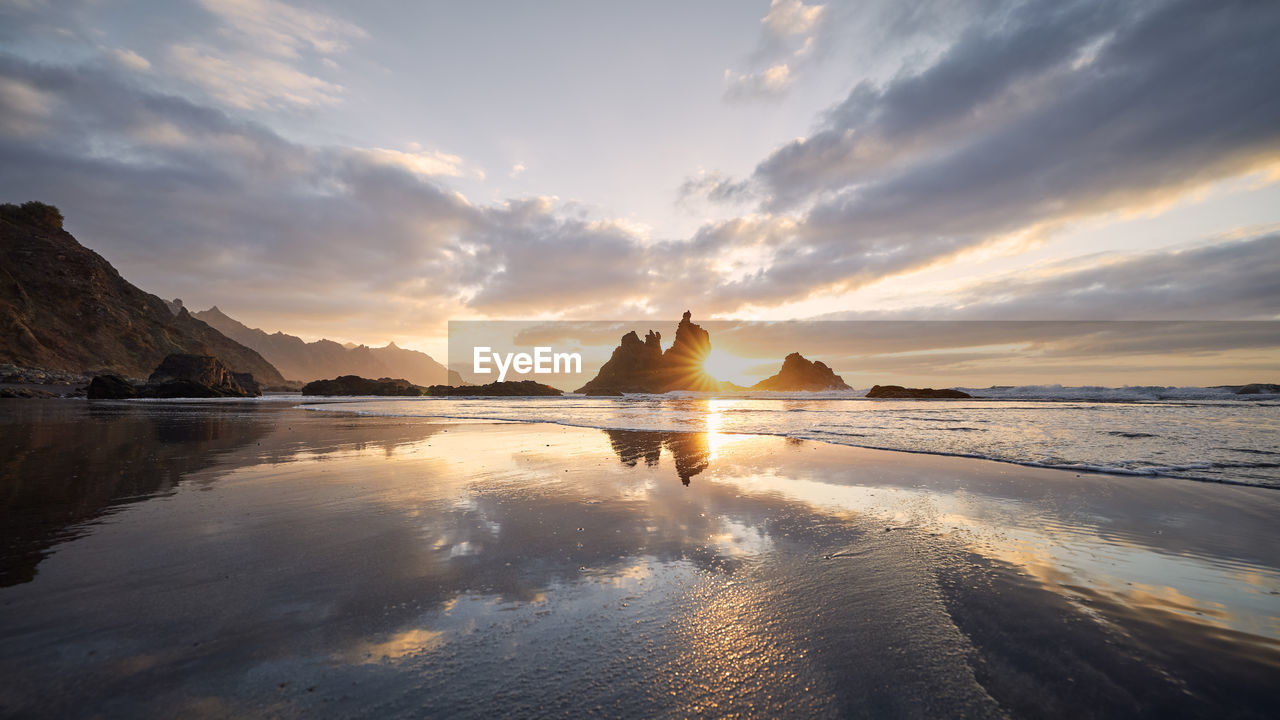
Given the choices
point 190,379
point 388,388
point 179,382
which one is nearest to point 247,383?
point 388,388

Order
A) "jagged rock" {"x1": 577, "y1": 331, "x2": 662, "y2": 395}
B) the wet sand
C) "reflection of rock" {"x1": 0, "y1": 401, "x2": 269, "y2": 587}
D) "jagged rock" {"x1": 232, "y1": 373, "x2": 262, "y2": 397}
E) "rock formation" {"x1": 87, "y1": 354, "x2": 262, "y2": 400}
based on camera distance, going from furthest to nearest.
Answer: "jagged rock" {"x1": 577, "y1": 331, "x2": 662, "y2": 395} < "jagged rock" {"x1": 232, "y1": 373, "x2": 262, "y2": 397} < "rock formation" {"x1": 87, "y1": 354, "x2": 262, "y2": 400} < "reflection of rock" {"x1": 0, "y1": 401, "x2": 269, "y2": 587} < the wet sand

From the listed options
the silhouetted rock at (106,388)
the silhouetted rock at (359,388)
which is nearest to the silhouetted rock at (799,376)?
the silhouetted rock at (359,388)

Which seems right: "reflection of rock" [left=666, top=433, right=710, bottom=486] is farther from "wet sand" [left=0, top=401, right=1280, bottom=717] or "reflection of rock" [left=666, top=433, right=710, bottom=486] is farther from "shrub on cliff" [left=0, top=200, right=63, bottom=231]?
"shrub on cliff" [left=0, top=200, right=63, bottom=231]

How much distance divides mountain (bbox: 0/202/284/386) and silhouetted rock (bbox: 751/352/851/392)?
157 m

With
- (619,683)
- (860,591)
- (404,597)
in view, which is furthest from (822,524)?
(404,597)

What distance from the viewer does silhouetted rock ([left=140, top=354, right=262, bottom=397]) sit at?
54488 mm

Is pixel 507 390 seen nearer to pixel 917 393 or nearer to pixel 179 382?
pixel 179 382

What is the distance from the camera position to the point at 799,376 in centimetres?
15762

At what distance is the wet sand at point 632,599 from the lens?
8.32ft

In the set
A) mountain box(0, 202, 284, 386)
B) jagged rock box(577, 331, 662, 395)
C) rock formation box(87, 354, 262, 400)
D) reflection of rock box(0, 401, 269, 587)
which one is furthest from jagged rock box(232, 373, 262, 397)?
jagged rock box(577, 331, 662, 395)

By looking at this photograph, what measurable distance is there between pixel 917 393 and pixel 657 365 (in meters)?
94.3

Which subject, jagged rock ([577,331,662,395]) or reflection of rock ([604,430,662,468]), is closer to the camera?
reflection of rock ([604,430,662,468])

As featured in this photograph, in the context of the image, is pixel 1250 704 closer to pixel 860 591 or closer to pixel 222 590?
pixel 860 591

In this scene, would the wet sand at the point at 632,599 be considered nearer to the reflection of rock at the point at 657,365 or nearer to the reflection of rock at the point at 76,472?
the reflection of rock at the point at 76,472
